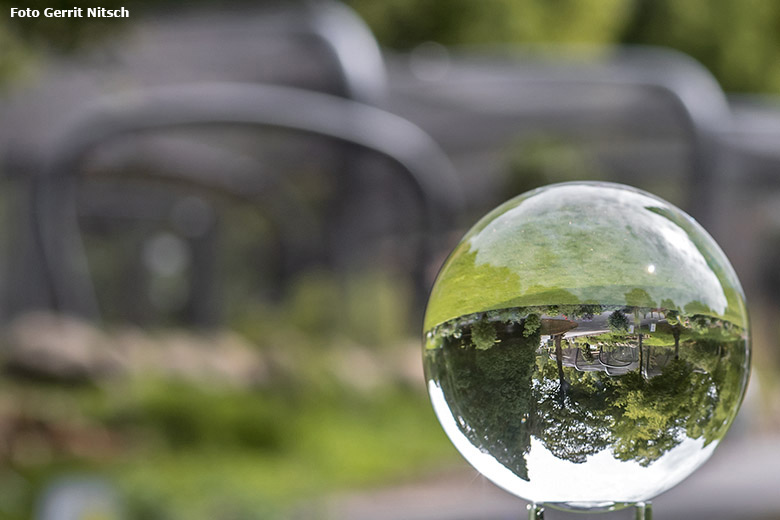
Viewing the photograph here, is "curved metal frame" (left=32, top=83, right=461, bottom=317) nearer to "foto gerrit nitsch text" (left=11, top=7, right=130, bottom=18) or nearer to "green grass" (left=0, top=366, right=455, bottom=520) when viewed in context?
"green grass" (left=0, top=366, right=455, bottom=520)

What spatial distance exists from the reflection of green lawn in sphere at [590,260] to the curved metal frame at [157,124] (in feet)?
41.8

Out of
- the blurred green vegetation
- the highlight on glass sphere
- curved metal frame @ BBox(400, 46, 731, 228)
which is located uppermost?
curved metal frame @ BBox(400, 46, 731, 228)

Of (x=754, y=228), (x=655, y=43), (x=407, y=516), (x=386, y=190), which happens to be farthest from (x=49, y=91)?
(x=655, y=43)

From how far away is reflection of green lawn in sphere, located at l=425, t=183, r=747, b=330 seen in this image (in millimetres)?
1139

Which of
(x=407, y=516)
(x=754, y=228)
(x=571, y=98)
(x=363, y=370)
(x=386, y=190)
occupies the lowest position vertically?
(x=407, y=516)

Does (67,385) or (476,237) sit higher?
(67,385)

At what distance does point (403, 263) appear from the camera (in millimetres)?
20156

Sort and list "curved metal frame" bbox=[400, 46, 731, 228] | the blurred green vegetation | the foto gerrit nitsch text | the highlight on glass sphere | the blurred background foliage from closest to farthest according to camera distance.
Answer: the highlight on glass sphere < the foto gerrit nitsch text < the blurred green vegetation < "curved metal frame" bbox=[400, 46, 731, 228] < the blurred background foliage

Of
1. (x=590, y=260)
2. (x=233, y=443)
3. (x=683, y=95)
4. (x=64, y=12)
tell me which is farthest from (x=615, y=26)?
(x=590, y=260)

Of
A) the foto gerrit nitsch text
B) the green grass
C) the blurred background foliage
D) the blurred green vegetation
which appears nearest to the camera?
the foto gerrit nitsch text

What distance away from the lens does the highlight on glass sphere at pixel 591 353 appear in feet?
3.69

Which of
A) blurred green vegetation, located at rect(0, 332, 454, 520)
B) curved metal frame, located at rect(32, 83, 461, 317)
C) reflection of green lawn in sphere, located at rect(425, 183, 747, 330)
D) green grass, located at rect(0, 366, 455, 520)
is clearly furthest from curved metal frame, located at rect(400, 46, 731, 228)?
reflection of green lawn in sphere, located at rect(425, 183, 747, 330)

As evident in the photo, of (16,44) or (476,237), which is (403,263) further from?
(476,237)

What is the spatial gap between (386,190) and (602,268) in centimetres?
1617
